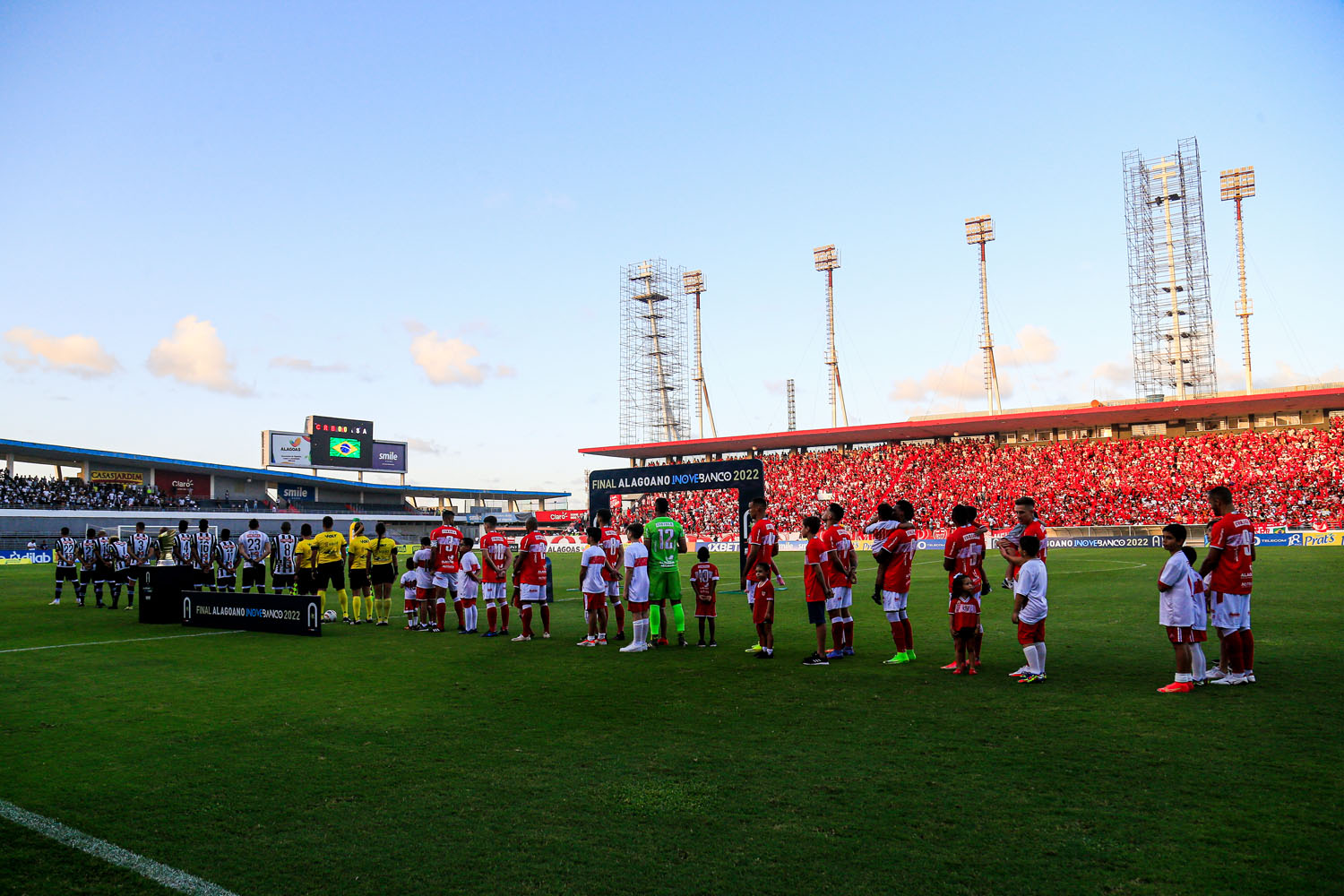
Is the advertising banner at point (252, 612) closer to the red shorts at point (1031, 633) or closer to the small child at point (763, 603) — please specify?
the small child at point (763, 603)

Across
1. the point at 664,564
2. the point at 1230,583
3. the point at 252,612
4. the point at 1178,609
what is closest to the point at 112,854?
the point at 664,564

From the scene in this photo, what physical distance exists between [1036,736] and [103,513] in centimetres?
5954

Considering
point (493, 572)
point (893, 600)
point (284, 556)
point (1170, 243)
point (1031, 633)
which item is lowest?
point (1031, 633)

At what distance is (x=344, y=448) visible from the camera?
73125mm

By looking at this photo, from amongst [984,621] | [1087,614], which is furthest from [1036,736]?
[1087,614]

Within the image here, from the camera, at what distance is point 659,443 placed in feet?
200

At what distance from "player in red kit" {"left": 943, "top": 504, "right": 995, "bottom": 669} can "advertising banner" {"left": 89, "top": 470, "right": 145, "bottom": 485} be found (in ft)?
227

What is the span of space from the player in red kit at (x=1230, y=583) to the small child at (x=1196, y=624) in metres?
0.12

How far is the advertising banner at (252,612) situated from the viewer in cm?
1448

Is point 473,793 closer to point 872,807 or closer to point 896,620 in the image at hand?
point 872,807

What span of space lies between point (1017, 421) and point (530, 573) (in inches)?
1822

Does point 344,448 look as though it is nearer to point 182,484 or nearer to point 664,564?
point 182,484

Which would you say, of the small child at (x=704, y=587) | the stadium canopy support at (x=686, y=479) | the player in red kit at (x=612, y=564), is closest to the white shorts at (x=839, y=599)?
the small child at (x=704, y=587)

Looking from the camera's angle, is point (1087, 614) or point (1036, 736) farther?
point (1087, 614)
